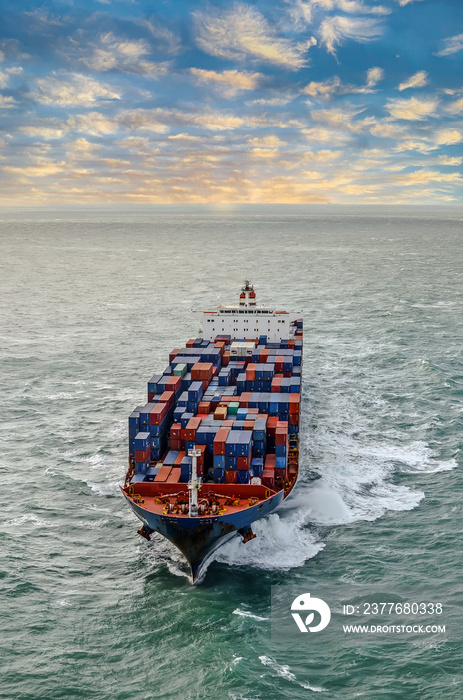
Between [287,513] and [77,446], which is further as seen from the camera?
[77,446]

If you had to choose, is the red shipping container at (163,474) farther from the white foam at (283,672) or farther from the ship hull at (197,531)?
the white foam at (283,672)

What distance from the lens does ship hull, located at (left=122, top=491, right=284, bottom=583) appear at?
138ft

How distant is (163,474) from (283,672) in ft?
59.3

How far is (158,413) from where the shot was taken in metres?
52.4

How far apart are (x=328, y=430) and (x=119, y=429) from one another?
22565 mm

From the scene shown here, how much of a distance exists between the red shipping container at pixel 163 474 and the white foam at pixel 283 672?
16.1m

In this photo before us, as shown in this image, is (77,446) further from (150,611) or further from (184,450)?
(150,611)

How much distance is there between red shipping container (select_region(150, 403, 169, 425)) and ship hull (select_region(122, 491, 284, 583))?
9489 mm

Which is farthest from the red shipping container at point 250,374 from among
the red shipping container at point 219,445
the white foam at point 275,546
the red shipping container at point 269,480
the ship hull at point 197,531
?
the ship hull at point 197,531

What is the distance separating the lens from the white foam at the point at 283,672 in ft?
107

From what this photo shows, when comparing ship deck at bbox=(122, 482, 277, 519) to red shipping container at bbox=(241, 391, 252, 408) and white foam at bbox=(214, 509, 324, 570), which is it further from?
red shipping container at bbox=(241, 391, 252, 408)

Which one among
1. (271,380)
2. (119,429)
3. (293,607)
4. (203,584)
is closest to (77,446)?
(119,429)

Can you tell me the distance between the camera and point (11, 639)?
119 ft

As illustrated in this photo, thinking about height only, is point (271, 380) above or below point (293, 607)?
above
